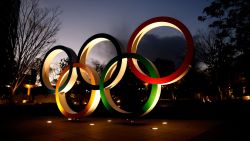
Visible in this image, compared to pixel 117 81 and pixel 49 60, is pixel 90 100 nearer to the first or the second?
pixel 117 81

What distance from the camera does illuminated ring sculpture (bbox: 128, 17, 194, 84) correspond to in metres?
10.9

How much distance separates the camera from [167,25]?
38.8ft

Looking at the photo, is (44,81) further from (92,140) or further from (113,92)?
(113,92)

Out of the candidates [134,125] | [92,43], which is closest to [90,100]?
[134,125]

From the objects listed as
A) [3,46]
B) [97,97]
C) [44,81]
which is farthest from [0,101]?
[97,97]

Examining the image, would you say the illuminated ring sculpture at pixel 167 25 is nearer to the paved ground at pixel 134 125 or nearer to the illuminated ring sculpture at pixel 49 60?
the paved ground at pixel 134 125

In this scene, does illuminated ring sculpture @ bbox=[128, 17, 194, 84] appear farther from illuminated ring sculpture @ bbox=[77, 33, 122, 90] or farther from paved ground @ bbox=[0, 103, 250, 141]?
paved ground @ bbox=[0, 103, 250, 141]

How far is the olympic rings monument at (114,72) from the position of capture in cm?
1127

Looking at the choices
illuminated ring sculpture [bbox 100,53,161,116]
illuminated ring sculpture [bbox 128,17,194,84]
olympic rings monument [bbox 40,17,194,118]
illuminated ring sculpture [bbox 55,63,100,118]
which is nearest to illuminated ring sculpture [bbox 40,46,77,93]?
olympic rings monument [bbox 40,17,194,118]

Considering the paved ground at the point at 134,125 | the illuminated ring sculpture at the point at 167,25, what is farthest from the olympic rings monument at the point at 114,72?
the paved ground at the point at 134,125

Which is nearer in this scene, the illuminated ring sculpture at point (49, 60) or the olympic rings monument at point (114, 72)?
the olympic rings monument at point (114, 72)

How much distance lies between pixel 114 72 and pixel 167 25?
11.0ft

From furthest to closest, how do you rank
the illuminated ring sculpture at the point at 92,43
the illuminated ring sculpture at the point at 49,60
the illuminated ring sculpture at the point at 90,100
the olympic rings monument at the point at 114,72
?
the illuminated ring sculpture at the point at 49,60
the illuminated ring sculpture at the point at 90,100
the illuminated ring sculpture at the point at 92,43
the olympic rings monument at the point at 114,72

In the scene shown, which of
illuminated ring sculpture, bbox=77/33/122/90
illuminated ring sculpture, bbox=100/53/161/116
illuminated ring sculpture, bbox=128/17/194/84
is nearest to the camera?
illuminated ring sculpture, bbox=128/17/194/84
